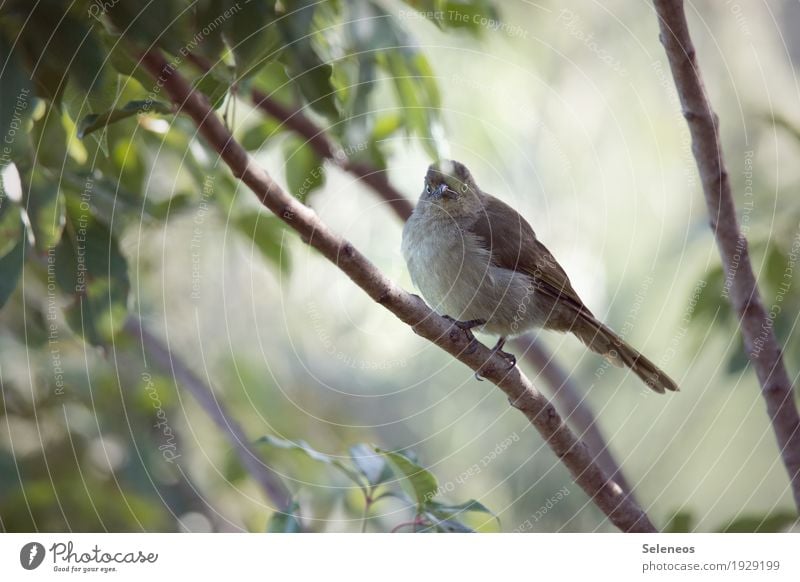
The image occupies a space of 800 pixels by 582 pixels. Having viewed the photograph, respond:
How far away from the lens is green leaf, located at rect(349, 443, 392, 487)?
6.60 ft

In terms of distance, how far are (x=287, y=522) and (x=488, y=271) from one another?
0.99 m

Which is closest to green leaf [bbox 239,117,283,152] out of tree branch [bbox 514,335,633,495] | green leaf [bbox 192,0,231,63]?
green leaf [bbox 192,0,231,63]

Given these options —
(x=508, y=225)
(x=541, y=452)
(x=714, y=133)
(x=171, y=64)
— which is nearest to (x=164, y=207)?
(x=171, y=64)

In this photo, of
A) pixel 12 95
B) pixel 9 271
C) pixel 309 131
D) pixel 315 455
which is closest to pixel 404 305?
pixel 315 455

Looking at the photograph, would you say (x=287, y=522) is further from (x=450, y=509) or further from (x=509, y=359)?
(x=509, y=359)

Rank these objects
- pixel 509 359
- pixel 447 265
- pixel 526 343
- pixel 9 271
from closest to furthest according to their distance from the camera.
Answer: pixel 9 271 → pixel 509 359 → pixel 447 265 → pixel 526 343

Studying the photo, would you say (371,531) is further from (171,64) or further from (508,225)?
(171,64)

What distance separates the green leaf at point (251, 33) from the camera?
194 cm

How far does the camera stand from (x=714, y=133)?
206 centimetres

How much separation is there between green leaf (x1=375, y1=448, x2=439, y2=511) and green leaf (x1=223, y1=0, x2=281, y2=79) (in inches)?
38.6

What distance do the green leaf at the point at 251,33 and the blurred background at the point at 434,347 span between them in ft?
0.83

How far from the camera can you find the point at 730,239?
2.16 m

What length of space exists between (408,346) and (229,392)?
0.64 meters

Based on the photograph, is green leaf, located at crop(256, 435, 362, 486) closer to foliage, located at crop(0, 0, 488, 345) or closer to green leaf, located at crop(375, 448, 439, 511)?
green leaf, located at crop(375, 448, 439, 511)
